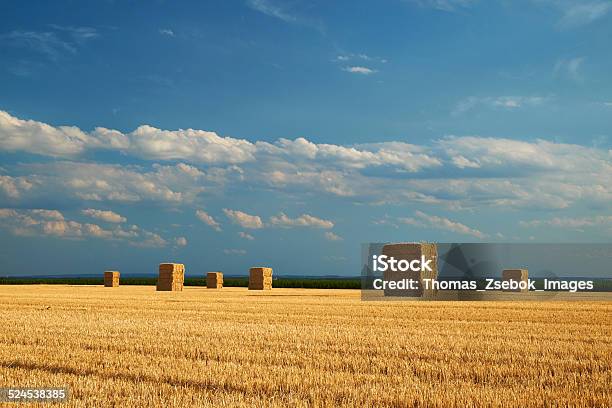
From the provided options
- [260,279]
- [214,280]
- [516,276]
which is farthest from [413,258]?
[214,280]

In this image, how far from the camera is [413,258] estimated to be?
102ft

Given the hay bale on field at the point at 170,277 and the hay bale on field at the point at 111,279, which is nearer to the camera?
the hay bale on field at the point at 170,277

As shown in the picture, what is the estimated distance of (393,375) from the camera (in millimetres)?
8500

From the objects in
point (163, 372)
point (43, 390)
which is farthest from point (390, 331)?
point (43, 390)

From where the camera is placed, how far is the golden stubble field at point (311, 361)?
7266mm

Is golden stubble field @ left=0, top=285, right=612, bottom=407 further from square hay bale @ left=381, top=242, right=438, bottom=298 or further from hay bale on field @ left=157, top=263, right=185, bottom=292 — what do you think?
hay bale on field @ left=157, top=263, right=185, bottom=292

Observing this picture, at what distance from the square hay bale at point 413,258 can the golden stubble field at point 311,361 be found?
14.0m

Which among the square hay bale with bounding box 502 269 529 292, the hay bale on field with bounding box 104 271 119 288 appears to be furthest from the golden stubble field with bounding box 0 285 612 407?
the hay bale on field with bounding box 104 271 119 288

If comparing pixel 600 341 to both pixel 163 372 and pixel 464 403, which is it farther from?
pixel 163 372

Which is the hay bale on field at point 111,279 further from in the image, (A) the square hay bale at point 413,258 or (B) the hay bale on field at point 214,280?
(A) the square hay bale at point 413,258

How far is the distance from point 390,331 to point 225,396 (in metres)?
6.96

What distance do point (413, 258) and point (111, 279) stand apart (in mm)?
34032

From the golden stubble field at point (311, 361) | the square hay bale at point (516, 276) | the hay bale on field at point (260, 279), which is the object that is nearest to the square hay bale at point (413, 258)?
the square hay bale at point (516, 276)

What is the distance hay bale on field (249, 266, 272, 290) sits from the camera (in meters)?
47.4
